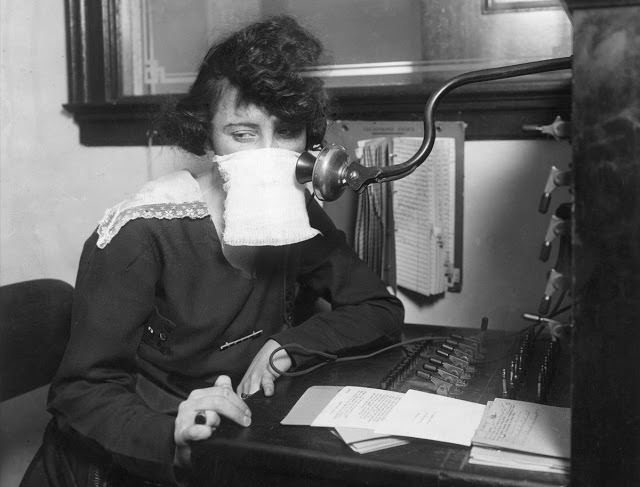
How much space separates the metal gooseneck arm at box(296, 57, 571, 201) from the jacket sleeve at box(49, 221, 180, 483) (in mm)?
340

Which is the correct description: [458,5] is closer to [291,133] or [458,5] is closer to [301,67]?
[301,67]

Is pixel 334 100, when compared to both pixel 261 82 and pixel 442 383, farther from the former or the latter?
pixel 442 383

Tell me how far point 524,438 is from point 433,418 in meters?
0.12

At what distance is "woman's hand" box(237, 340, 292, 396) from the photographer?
1.15 metres

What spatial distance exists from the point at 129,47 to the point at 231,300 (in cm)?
77

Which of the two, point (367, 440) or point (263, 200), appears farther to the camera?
point (263, 200)

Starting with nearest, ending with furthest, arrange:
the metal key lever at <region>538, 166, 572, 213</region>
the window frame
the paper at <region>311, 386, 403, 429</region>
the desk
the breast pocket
A: 1. the desk
2. the paper at <region>311, 386, 403, 429</region>
3. the metal key lever at <region>538, 166, 572, 213</region>
4. the breast pocket
5. the window frame

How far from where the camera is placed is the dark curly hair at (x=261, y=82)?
1.25 meters

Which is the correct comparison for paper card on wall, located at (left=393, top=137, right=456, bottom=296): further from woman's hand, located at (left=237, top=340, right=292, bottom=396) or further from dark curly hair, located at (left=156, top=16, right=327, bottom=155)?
woman's hand, located at (left=237, top=340, right=292, bottom=396)

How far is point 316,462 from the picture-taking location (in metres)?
0.82

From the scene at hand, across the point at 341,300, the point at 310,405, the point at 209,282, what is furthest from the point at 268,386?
the point at 341,300

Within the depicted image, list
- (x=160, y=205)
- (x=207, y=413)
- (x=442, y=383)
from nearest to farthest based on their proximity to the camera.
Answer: (x=207, y=413)
(x=442, y=383)
(x=160, y=205)

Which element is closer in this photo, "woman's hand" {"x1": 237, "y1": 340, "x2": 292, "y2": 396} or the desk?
the desk

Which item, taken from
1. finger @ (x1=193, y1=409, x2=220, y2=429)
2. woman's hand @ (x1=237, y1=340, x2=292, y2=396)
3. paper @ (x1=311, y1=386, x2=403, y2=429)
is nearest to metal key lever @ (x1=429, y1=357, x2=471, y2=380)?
paper @ (x1=311, y1=386, x2=403, y2=429)
